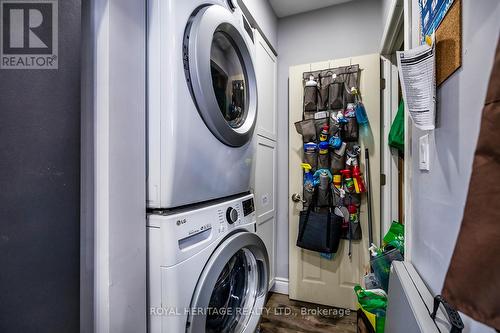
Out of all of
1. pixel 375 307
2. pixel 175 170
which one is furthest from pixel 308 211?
pixel 175 170

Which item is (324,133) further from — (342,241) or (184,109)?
(184,109)

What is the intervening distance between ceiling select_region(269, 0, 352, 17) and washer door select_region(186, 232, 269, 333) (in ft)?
6.46

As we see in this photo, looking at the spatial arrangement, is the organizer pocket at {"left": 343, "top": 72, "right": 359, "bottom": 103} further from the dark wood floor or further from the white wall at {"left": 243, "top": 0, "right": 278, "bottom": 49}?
the dark wood floor

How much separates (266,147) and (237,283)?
110 cm

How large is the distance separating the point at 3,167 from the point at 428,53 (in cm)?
113

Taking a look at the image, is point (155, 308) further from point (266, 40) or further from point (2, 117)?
point (266, 40)

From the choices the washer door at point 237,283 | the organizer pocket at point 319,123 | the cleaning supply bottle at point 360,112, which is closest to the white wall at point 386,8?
the cleaning supply bottle at point 360,112

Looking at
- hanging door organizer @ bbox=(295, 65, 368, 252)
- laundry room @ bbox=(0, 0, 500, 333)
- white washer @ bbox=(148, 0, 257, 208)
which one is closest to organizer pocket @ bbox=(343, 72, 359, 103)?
hanging door organizer @ bbox=(295, 65, 368, 252)

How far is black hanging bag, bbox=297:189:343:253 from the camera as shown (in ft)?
5.85

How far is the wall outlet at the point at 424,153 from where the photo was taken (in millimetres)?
746

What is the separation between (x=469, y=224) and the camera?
27cm

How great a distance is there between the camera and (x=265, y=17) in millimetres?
1867

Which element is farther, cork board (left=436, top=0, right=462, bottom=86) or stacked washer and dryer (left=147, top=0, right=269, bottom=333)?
stacked washer and dryer (left=147, top=0, right=269, bottom=333)

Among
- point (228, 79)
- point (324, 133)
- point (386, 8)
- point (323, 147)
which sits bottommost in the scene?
point (323, 147)
